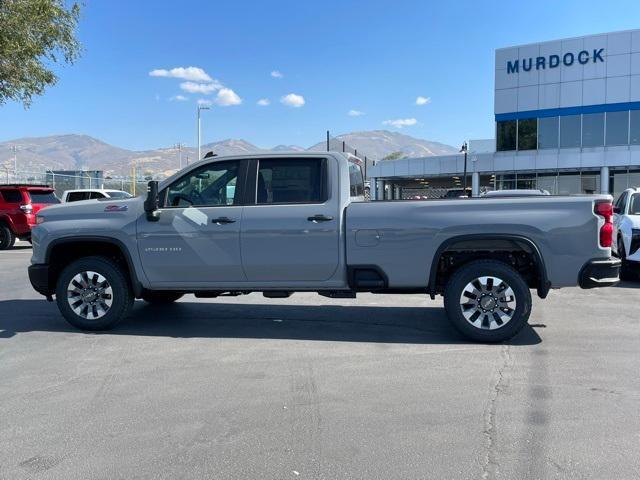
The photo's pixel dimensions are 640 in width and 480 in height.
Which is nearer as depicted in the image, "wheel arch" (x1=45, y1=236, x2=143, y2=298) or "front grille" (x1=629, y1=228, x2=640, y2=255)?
"wheel arch" (x1=45, y1=236, x2=143, y2=298)

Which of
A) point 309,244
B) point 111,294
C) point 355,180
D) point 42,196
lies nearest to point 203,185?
point 309,244

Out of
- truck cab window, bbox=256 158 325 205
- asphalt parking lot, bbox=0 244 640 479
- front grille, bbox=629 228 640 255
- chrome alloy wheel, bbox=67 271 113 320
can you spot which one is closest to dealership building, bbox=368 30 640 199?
front grille, bbox=629 228 640 255

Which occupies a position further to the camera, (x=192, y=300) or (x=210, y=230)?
(x=192, y=300)

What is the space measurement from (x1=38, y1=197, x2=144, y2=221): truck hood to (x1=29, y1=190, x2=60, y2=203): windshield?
11601mm

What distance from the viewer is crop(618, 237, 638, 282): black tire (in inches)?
403

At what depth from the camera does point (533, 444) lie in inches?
145

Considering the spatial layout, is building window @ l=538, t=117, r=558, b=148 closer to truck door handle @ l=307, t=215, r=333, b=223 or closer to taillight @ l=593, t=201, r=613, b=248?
taillight @ l=593, t=201, r=613, b=248

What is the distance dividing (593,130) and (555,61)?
5.28m

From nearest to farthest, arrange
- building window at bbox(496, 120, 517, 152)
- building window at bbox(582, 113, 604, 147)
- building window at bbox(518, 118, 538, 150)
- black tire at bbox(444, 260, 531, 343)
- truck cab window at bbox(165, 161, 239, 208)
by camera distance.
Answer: black tire at bbox(444, 260, 531, 343) → truck cab window at bbox(165, 161, 239, 208) → building window at bbox(582, 113, 604, 147) → building window at bbox(518, 118, 538, 150) → building window at bbox(496, 120, 517, 152)

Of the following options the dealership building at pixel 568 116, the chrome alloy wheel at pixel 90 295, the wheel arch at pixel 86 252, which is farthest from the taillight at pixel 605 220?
the dealership building at pixel 568 116

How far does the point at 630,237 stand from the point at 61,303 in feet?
29.7

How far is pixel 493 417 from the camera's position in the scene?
13.5ft

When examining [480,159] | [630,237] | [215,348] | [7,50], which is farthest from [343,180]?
[480,159]

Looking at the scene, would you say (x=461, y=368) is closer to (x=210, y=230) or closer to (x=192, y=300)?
(x=210, y=230)
